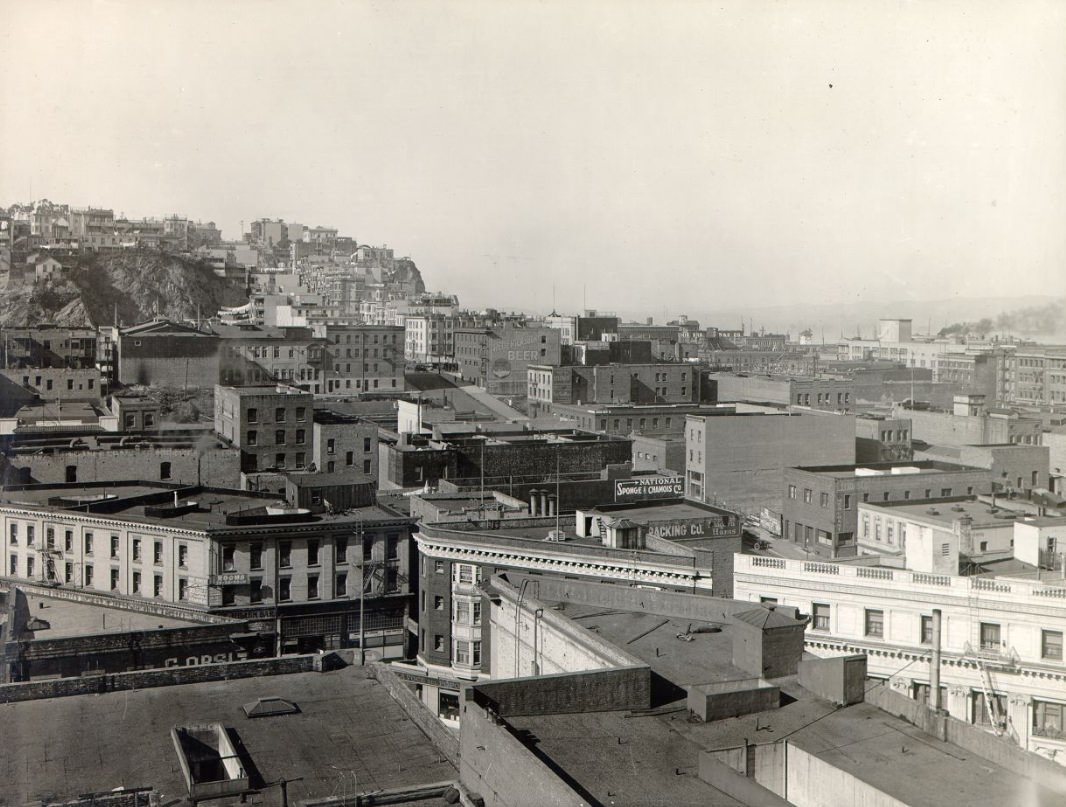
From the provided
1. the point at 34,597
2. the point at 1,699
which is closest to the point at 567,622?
the point at 1,699

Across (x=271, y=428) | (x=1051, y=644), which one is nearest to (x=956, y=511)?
(x=1051, y=644)

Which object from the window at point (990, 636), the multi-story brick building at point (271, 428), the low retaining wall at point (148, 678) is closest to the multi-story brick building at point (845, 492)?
the window at point (990, 636)

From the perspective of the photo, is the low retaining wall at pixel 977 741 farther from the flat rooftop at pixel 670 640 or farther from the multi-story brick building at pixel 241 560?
the multi-story brick building at pixel 241 560

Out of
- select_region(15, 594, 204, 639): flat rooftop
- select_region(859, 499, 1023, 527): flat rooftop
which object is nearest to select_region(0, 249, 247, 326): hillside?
select_region(15, 594, 204, 639): flat rooftop

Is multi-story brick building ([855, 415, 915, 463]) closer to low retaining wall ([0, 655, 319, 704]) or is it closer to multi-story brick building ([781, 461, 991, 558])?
multi-story brick building ([781, 461, 991, 558])

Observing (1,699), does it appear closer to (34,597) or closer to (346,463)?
(34,597)

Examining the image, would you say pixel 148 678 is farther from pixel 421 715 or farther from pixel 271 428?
pixel 271 428
